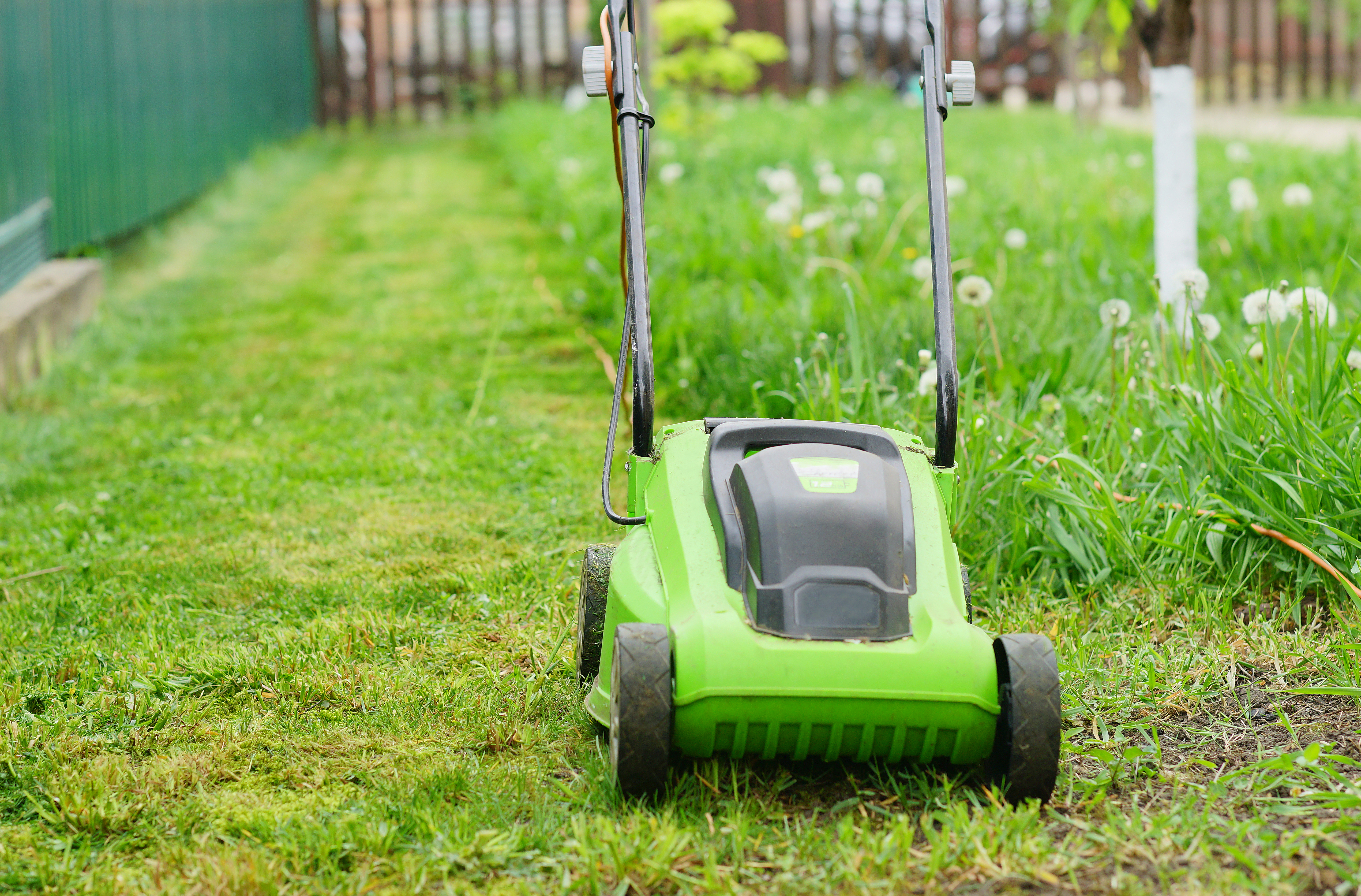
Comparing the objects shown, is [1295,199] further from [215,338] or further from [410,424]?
[215,338]

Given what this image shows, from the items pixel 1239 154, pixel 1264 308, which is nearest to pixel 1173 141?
pixel 1264 308

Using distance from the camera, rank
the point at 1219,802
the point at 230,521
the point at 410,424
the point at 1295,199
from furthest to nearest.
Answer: the point at 1295,199 < the point at 410,424 < the point at 230,521 < the point at 1219,802

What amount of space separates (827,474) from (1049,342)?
2.17 meters

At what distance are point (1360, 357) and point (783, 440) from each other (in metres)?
1.40

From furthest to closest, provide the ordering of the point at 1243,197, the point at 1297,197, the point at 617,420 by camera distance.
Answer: the point at 1297,197 → the point at 1243,197 → the point at 617,420

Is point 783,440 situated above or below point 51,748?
above

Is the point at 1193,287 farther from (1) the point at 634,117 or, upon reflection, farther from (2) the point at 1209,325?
(1) the point at 634,117

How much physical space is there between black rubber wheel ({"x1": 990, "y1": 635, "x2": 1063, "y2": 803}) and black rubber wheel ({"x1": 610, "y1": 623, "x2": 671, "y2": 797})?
1.44ft

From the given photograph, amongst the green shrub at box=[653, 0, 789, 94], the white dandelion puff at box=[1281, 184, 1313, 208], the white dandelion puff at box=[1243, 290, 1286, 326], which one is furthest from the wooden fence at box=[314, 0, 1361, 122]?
the white dandelion puff at box=[1243, 290, 1286, 326]

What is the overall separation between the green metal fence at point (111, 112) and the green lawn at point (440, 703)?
1528 millimetres

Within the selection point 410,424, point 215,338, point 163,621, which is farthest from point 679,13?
point 163,621

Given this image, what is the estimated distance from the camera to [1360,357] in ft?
8.92

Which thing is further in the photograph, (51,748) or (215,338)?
(215,338)

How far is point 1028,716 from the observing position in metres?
1.75
